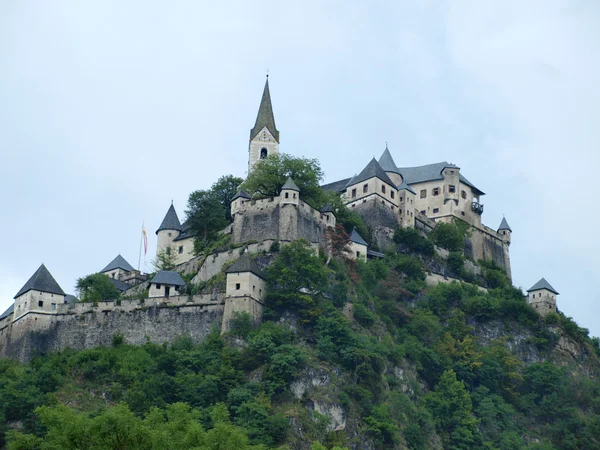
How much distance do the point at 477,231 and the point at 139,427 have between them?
169ft

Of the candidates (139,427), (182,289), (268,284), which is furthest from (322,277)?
(139,427)

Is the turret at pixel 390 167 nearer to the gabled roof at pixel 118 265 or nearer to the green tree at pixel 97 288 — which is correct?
the gabled roof at pixel 118 265

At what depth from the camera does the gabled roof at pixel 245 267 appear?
71.6 m

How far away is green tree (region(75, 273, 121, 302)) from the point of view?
7838cm

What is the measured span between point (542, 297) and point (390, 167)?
680 inches

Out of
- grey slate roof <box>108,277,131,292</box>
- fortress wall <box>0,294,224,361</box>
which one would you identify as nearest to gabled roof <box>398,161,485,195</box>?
grey slate roof <box>108,277,131,292</box>

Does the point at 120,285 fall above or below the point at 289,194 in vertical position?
below

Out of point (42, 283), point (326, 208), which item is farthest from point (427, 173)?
point (42, 283)

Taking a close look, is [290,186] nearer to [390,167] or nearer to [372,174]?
[372,174]

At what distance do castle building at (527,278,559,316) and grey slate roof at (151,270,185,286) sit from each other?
28.1 m

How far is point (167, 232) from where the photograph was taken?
297 ft

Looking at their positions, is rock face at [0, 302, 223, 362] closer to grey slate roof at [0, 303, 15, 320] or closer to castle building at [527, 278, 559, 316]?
grey slate roof at [0, 303, 15, 320]

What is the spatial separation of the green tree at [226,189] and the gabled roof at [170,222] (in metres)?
4.48

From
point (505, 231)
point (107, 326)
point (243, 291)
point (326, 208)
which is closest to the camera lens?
point (243, 291)
